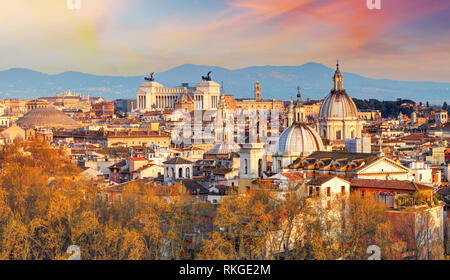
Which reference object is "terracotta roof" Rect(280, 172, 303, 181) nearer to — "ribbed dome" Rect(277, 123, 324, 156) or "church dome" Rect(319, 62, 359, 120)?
"ribbed dome" Rect(277, 123, 324, 156)

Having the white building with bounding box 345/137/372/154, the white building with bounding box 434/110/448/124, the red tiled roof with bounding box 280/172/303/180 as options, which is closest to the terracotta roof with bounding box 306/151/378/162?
the red tiled roof with bounding box 280/172/303/180

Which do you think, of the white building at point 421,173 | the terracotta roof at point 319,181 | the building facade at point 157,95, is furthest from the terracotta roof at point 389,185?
the building facade at point 157,95

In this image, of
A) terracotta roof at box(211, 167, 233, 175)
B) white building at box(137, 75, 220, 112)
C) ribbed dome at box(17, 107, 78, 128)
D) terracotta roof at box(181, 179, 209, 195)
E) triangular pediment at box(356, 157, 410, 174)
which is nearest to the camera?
triangular pediment at box(356, 157, 410, 174)

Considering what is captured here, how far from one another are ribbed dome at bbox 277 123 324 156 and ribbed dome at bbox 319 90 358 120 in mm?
14365

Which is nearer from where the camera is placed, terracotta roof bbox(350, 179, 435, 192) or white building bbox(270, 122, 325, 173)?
terracotta roof bbox(350, 179, 435, 192)

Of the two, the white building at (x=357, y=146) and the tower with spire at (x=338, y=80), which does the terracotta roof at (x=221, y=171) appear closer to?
the white building at (x=357, y=146)

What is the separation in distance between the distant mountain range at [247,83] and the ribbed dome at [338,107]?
15.3 meters

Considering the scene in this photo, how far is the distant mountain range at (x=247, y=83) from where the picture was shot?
66312 millimetres

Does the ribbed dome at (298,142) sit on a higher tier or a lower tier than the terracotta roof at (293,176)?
higher

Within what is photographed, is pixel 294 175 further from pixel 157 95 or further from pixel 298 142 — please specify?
pixel 157 95

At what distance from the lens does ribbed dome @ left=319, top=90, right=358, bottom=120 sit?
129 ft
